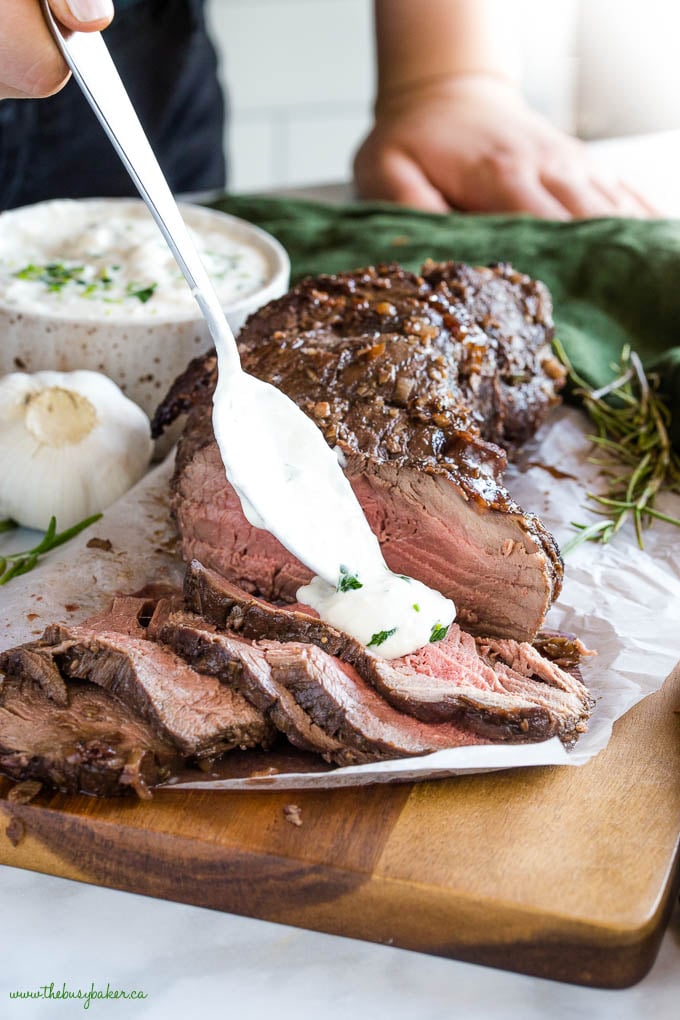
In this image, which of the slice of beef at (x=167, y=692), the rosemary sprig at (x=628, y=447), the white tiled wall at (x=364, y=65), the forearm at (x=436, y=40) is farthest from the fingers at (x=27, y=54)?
the white tiled wall at (x=364, y=65)

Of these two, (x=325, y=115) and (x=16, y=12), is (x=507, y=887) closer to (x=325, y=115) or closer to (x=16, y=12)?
(x=16, y=12)

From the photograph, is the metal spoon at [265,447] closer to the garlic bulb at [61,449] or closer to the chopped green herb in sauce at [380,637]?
Answer: the chopped green herb in sauce at [380,637]

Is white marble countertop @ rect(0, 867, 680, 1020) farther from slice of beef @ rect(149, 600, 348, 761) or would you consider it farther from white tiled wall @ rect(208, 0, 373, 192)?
white tiled wall @ rect(208, 0, 373, 192)

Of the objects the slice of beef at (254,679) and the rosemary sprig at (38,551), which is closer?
the slice of beef at (254,679)

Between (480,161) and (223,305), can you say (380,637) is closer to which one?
(223,305)

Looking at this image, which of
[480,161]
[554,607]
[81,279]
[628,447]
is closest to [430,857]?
[554,607]

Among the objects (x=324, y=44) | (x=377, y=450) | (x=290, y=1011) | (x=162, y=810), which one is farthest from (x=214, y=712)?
(x=324, y=44)
